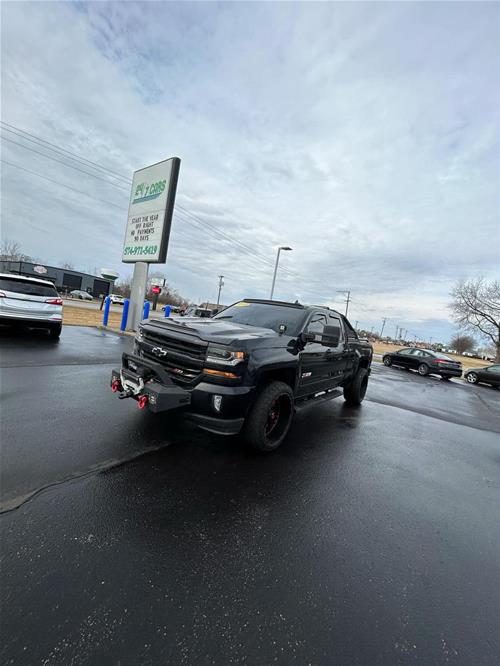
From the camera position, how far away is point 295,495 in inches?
121

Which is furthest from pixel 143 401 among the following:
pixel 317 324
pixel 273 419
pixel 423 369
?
pixel 423 369

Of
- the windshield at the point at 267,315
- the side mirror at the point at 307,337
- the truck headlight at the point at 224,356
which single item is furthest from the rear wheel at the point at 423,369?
the truck headlight at the point at 224,356

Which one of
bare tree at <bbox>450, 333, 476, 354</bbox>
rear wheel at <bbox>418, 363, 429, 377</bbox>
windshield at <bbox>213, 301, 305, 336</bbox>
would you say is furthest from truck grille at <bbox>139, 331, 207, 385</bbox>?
bare tree at <bbox>450, 333, 476, 354</bbox>

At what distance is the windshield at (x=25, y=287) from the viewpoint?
7997 millimetres

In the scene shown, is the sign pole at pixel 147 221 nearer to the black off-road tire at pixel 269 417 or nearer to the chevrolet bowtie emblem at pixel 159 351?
the chevrolet bowtie emblem at pixel 159 351

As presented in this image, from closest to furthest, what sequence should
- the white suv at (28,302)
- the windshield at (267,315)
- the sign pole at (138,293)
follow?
the windshield at (267,315)
the white suv at (28,302)
the sign pole at (138,293)

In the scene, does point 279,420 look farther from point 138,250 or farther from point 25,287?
point 138,250

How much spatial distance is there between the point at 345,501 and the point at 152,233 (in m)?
13.0

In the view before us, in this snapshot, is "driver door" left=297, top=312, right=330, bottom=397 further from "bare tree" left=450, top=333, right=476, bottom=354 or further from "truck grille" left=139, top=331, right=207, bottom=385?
"bare tree" left=450, top=333, right=476, bottom=354

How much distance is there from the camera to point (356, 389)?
6.83 metres

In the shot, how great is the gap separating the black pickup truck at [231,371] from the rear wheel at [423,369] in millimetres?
14775

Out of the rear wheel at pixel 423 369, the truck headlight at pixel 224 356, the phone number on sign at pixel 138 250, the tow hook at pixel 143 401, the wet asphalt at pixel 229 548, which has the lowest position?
the wet asphalt at pixel 229 548

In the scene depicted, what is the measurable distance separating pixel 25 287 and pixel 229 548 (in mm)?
8588

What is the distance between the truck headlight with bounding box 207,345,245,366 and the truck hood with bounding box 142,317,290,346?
0.29 feet
